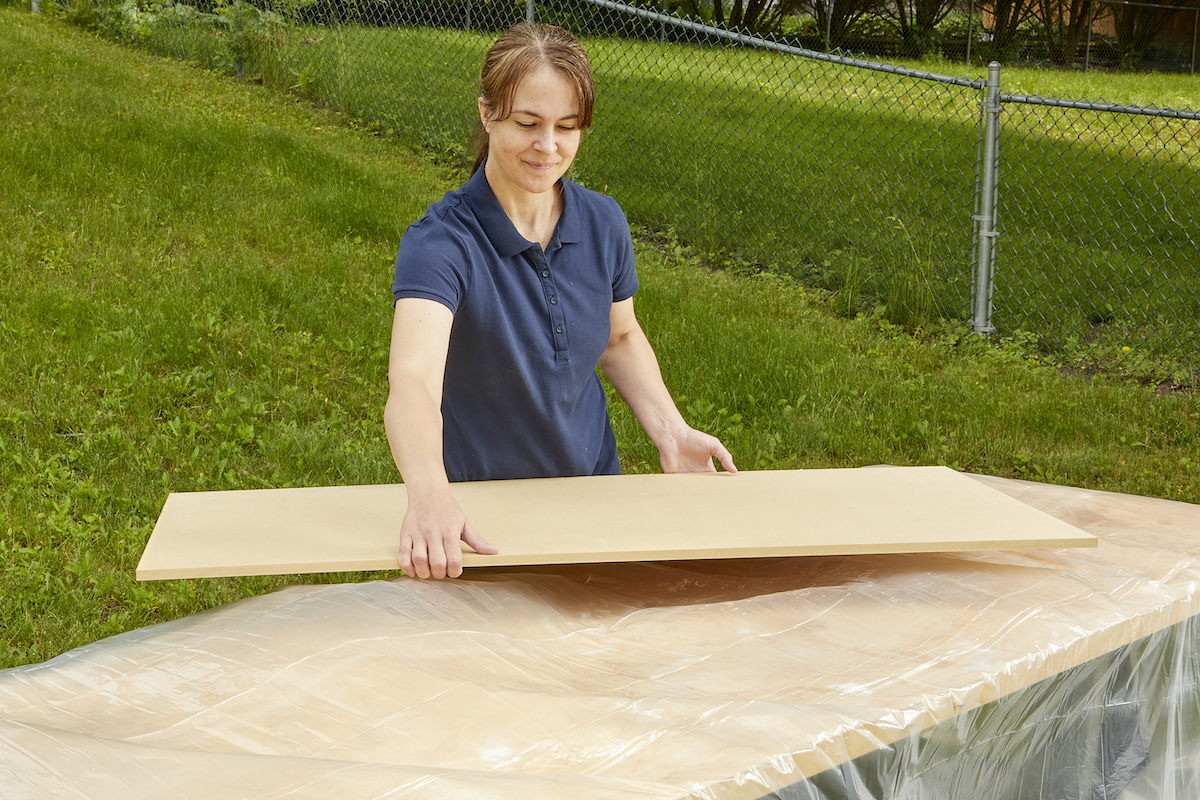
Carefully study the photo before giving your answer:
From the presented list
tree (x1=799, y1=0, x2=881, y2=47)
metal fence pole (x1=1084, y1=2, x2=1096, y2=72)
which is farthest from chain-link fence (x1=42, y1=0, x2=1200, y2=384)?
tree (x1=799, y1=0, x2=881, y2=47)

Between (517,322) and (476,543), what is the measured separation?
567mm

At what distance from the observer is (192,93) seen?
7.84 meters

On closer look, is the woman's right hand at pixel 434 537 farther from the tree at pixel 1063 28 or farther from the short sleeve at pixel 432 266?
the tree at pixel 1063 28

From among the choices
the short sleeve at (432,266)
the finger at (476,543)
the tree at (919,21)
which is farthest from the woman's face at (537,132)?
the tree at (919,21)

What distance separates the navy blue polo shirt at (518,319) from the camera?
6.16 feet

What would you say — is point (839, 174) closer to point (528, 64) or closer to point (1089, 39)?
point (528, 64)

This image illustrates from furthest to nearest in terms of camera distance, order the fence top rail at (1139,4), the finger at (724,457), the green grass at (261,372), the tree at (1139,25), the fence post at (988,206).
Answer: the tree at (1139,25) < the fence top rail at (1139,4) < the fence post at (988,206) < the green grass at (261,372) < the finger at (724,457)

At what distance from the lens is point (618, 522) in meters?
1.79

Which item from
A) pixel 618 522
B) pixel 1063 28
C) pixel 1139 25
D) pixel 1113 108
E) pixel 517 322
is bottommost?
pixel 618 522

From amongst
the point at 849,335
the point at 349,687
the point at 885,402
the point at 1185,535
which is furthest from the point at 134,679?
the point at 849,335

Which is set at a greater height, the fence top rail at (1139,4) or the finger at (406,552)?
the fence top rail at (1139,4)

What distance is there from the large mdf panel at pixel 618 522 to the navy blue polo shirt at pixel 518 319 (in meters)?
0.12

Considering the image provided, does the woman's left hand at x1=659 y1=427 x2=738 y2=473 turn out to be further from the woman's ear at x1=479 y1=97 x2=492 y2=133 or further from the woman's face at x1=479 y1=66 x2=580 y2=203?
the woman's ear at x1=479 y1=97 x2=492 y2=133

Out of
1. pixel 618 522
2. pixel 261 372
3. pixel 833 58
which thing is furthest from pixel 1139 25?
pixel 618 522
